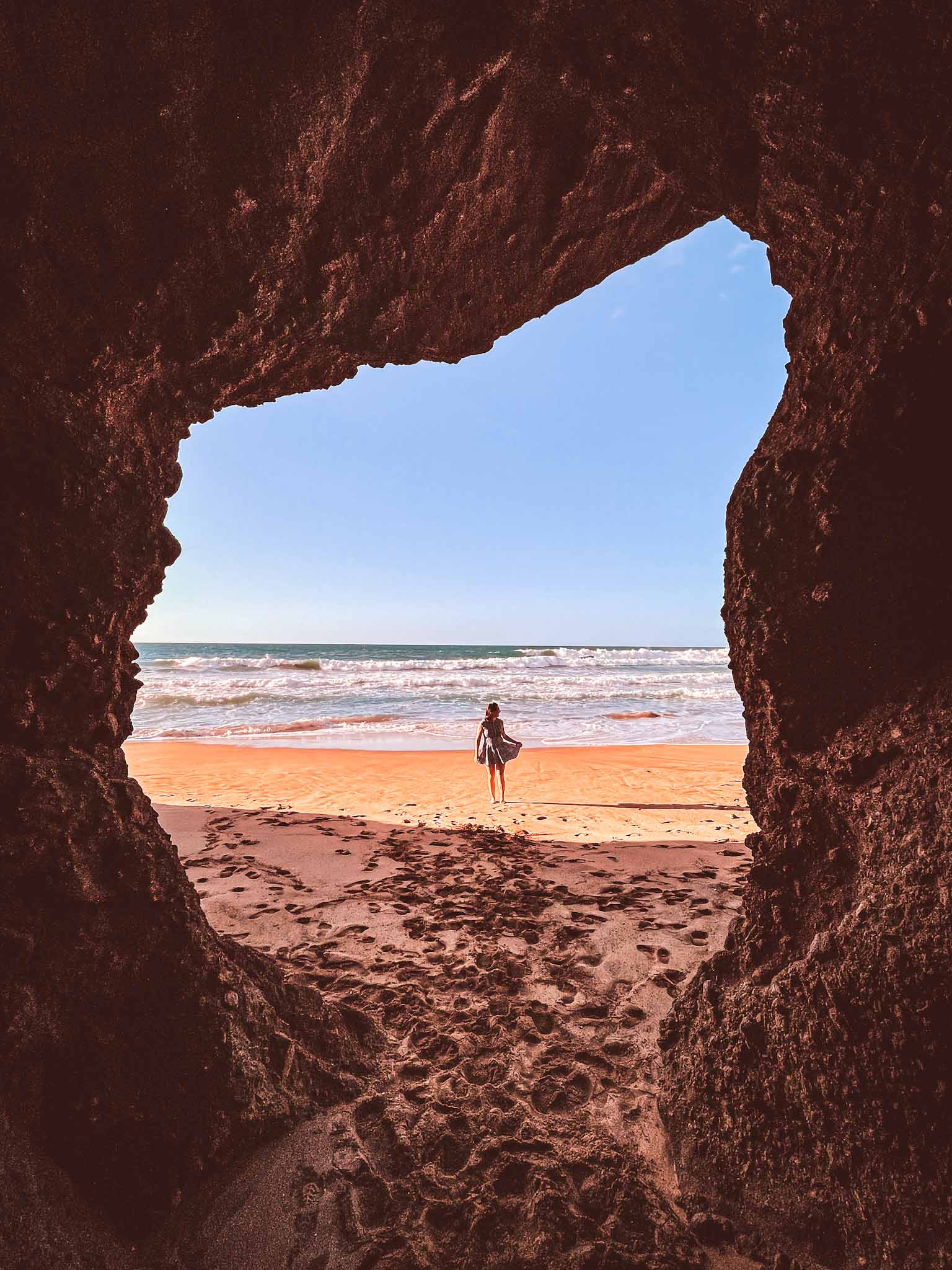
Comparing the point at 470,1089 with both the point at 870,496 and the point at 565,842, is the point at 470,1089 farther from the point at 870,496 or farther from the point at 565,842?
the point at 565,842

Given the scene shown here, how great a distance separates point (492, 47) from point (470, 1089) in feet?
13.7

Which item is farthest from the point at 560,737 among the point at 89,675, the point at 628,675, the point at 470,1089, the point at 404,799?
the point at 628,675

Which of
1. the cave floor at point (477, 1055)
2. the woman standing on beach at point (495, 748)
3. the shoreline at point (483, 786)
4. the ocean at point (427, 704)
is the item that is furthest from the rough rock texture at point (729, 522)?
the ocean at point (427, 704)

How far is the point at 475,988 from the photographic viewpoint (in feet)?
9.80

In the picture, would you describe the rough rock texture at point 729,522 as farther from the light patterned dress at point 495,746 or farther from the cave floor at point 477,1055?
the light patterned dress at point 495,746

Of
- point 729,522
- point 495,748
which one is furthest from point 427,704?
point 729,522

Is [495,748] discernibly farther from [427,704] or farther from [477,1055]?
[427,704]

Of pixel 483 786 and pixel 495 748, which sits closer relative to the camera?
pixel 495 748

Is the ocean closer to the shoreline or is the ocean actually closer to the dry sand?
the shoreline

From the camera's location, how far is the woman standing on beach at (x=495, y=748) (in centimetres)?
727

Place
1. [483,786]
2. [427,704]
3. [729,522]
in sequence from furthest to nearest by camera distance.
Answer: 1. [427,704]
2. [483,786]
3. [729,522]

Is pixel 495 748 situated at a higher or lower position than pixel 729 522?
lower

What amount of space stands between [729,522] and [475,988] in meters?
2.69

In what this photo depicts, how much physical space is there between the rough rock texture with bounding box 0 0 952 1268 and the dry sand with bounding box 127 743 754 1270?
25 centimetres
